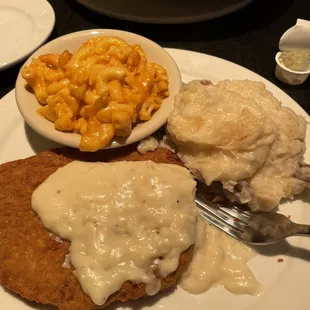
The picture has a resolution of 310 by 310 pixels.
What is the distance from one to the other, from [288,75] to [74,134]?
4.72 feet

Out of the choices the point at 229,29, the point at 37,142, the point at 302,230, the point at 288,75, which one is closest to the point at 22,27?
the point at 37,142

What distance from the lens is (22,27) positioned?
3160 mm

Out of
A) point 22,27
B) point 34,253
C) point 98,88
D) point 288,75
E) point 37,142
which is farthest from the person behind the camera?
point 22,27

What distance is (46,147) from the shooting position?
2.41 m

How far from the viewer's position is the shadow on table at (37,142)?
94.2 inches

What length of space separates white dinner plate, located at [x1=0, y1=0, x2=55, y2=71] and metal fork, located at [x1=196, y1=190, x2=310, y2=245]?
62.7 inches

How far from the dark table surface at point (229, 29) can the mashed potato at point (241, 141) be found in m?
0.90

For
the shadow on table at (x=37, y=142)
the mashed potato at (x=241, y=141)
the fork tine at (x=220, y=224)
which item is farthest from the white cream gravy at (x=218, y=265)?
the shadow on table at (x=37, y=142)

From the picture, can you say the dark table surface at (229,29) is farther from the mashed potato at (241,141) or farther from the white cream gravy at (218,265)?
Result: the white cream gravy at (218,265)

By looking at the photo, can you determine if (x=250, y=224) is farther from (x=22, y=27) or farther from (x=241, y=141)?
(x=22, y=27)

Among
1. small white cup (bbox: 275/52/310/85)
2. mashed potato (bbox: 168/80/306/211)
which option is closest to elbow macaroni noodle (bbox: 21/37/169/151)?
mashed potato (bbox: 168/80/306/211)

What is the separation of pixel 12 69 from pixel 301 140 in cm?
190

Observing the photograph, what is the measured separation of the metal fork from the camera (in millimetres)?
1922

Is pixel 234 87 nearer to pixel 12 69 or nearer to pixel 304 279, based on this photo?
pixel 304 279
